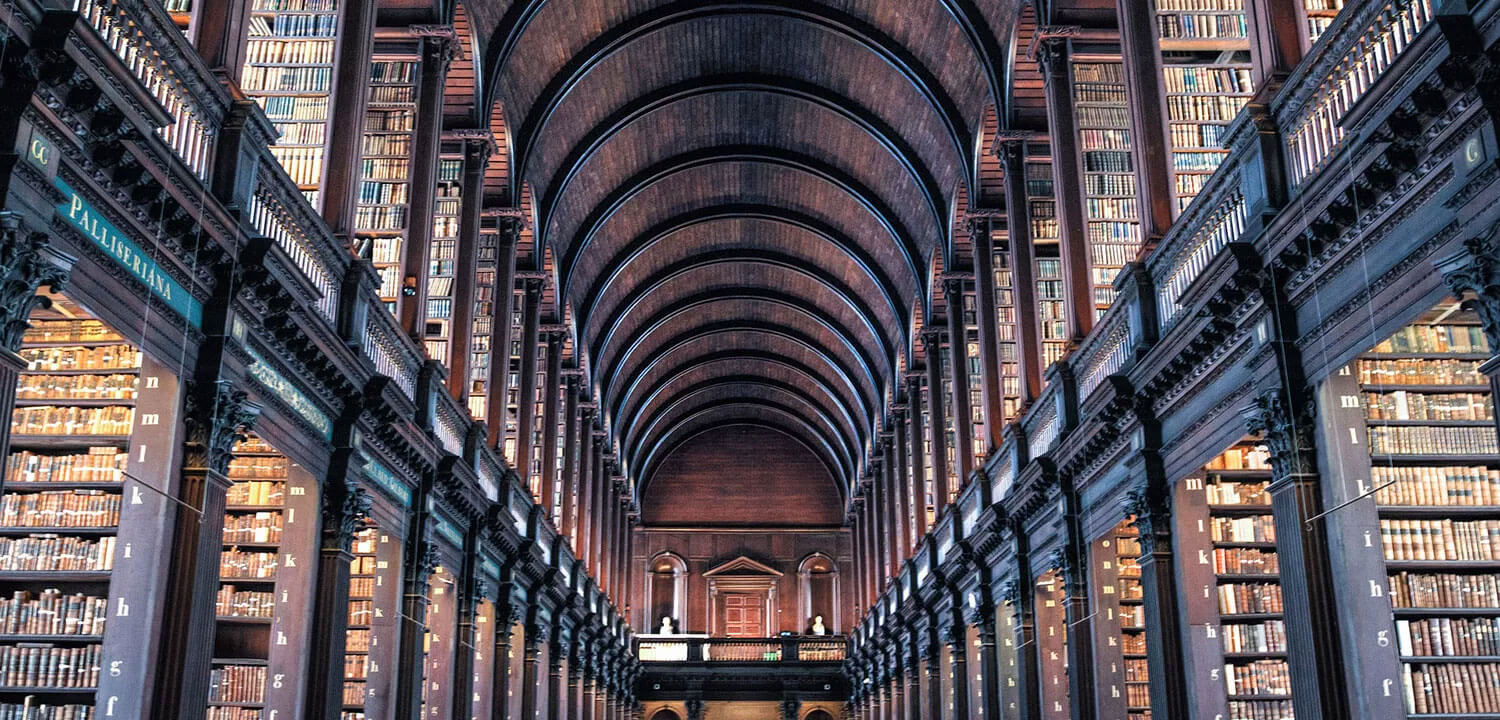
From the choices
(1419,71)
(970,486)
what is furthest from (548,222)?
(1419,71)

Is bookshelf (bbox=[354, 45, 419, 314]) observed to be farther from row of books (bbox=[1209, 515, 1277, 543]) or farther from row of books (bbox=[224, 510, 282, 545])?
row of books (bbox=[1209, 515, 1277, 543])

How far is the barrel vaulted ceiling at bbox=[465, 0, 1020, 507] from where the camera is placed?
60.6 feet

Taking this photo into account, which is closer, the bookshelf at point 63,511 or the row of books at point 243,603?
the bookshelf at point 63,511

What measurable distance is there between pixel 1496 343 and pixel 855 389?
2919 centimetres

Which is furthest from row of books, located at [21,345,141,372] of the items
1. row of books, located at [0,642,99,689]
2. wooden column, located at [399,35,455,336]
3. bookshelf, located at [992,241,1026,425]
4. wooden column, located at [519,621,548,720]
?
bookshelf, located at [992,241,1026,425]

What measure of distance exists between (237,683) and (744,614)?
31748 millimetres

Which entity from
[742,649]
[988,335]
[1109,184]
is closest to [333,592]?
[1109,184]

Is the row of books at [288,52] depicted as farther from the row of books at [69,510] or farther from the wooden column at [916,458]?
the wooden column at [916,458]

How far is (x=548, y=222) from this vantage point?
21.0 metres

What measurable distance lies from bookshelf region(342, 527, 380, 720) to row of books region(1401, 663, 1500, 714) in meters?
8.38

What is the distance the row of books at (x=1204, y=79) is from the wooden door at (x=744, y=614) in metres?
31.6

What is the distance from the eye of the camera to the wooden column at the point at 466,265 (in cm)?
1455

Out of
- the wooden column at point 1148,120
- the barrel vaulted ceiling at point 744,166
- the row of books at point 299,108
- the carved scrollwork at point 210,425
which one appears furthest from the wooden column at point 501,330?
the wooden column at point 1148,120

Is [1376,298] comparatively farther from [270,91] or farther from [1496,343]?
[270,91]
